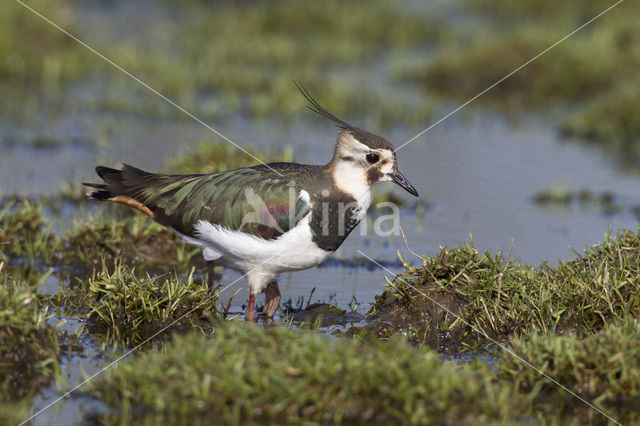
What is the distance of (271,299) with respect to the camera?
7305 millimetres

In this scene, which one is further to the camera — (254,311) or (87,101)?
(87,101)

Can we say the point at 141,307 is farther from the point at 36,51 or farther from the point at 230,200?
the point at 36,51

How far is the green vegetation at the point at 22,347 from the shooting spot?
5.75 metres

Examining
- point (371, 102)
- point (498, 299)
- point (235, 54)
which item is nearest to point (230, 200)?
point (498, 299)

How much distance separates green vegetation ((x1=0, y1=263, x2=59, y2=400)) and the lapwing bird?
1.50 meters

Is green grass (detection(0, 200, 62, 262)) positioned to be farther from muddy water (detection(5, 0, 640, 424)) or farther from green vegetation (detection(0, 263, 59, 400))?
→ green vegetation (detection(0, 263, 59, 400))

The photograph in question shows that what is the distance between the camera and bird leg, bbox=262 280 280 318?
23.8ft

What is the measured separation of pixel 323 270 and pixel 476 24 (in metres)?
12.9

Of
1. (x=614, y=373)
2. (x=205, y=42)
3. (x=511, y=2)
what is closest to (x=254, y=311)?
(x=614, y=373)

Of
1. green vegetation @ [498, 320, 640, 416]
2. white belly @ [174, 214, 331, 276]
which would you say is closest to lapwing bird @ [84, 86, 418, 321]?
white belly @ [174, 214, 331, 276]

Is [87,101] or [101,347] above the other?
[87,101]

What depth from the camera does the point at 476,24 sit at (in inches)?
802

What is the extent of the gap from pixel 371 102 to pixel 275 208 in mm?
8048

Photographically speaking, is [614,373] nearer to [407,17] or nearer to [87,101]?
[87,101]
